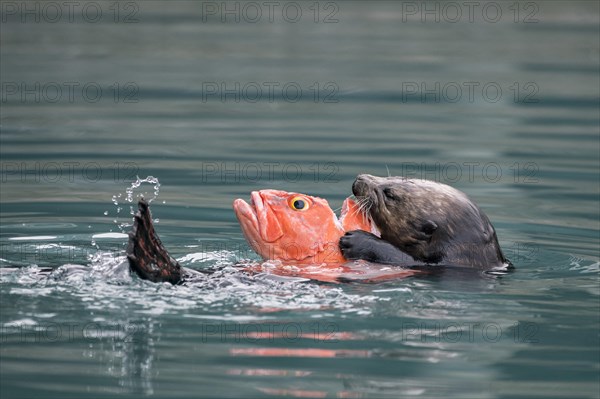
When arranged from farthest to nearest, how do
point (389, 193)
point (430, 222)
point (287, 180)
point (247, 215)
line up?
point (287, 180), point (389, 193), point (430, 222), point (247, 215)

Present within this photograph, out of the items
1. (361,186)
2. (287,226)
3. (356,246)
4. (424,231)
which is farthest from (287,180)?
(287,226)

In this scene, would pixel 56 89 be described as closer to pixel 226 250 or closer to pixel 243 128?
pixel 243 128

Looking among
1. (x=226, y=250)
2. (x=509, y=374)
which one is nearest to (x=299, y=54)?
(x=226, y=250)

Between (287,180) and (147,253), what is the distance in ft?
14.6

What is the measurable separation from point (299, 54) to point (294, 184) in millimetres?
6984

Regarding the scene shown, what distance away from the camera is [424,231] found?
7375mm

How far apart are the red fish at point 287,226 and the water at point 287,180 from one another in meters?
0.37

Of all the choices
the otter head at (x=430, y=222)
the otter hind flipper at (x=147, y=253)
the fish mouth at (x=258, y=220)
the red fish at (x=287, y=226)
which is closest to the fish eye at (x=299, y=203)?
the red fish at (x=287, y=226)

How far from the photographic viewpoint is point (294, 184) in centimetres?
1049

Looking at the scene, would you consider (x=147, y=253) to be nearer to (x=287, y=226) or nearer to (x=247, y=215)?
(x=247, y=215)

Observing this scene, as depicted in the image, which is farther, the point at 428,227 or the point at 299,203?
the point at 428,227

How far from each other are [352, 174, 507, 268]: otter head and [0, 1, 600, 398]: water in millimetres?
306

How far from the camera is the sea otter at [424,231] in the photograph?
7.21 metres

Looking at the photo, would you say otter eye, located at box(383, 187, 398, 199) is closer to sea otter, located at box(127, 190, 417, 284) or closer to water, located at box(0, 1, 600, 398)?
sea otter, located at box(127, 190, 417, 284)
